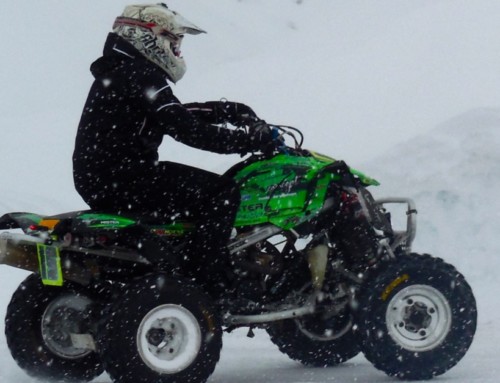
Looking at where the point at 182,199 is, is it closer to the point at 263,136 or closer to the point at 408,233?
the point at 263,136

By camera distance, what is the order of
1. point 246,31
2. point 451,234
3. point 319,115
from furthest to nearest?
point 246,31
point 319,115
point 451,234

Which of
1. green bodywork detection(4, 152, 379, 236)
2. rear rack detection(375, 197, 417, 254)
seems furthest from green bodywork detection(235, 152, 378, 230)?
rear rack detection(375, 197, 417, 254)

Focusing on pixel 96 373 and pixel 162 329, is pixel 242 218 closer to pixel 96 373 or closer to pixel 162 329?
pixel 162 329

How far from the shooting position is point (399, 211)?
443 inches

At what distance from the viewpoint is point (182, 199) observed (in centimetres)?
618

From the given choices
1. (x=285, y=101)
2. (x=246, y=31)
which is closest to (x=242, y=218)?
(x=285, y=101)

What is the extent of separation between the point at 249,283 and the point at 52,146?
38.0 ft

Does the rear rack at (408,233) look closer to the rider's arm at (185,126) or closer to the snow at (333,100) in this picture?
the snow at (333,100)

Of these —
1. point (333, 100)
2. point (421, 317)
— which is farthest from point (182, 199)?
point (333, 100)

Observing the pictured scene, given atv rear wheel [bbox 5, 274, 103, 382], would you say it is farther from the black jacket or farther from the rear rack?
the rear rack

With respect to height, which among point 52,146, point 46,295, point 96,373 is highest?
point 52,146

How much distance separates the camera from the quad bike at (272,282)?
19.6 ft

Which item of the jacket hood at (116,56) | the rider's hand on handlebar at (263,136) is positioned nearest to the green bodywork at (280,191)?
the rider's hand on handlebar at (263,136)

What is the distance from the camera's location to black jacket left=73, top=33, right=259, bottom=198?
6.02m
